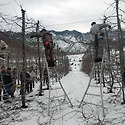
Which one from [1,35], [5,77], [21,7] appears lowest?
[5,77]

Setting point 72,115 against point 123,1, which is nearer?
point 72,115

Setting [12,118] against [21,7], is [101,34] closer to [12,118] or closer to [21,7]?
[21,7]

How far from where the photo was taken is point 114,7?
18.4 ft

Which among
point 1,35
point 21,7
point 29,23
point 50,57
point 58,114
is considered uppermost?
Result: point 21,7

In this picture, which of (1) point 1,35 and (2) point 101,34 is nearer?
(1) point 1,35

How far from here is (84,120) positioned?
4.14m

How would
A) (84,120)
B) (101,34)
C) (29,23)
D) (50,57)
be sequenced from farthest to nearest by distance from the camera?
(29,23)
(50,57)
(101,34)
(84,120)

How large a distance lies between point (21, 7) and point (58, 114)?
425cm

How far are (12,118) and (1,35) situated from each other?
96.7 inches

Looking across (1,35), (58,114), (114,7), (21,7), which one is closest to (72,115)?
(58,114)

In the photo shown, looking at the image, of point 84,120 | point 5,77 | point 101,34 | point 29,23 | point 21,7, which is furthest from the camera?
point 5,77

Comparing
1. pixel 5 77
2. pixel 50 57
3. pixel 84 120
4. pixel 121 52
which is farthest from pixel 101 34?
pixel 5 77

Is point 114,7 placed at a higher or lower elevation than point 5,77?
higher

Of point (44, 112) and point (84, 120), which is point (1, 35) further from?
point (84, 120)
